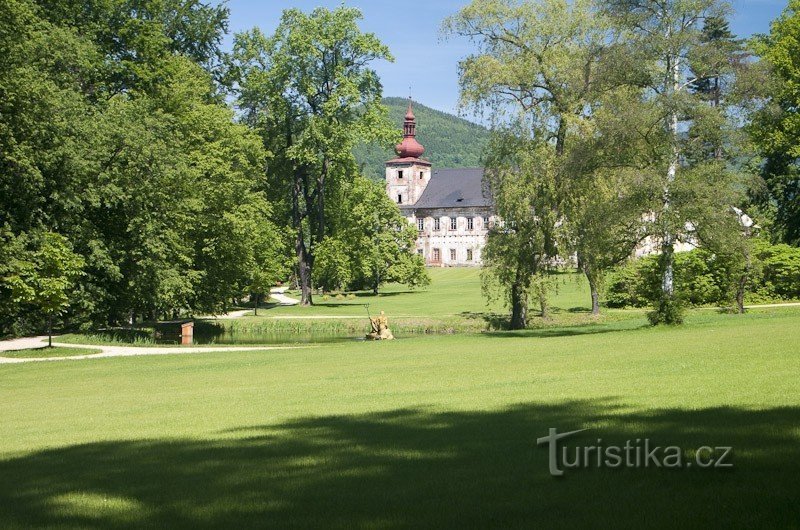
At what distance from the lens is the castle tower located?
118 metres

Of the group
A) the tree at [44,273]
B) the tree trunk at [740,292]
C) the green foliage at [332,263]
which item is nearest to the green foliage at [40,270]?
the tree at [44,273]

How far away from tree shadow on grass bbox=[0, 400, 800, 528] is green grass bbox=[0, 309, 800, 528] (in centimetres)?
2

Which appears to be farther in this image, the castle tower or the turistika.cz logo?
the castle tower

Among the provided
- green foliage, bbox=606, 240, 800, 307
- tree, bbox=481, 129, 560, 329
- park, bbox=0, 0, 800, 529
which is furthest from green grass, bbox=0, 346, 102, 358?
green foliage, bbox=606, 240, 800, 307

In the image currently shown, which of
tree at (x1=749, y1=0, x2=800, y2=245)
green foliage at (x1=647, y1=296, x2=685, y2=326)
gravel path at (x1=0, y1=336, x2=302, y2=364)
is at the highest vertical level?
tree at (x1=749, y1=0, x2=800, y2=245)

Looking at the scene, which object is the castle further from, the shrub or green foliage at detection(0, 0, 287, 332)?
the shrub

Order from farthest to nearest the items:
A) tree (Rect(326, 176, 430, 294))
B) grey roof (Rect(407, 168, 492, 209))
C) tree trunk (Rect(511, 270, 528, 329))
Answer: grey roof (Rect(407, 168, 492, 209)) → tree (Rect(326, 176, 430, 294)) → tree trunk (Rect(511, 270, 528, 329))

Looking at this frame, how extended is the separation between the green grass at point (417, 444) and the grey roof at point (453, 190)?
307 ft

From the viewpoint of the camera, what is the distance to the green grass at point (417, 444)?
612cm

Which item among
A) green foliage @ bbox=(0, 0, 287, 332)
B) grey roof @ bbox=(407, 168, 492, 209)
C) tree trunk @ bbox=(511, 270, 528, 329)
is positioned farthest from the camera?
grey roof @ bbox=(407, 168, 492, 209)

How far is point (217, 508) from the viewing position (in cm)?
651

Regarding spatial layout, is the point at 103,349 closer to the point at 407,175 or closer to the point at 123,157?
the point at 123,157

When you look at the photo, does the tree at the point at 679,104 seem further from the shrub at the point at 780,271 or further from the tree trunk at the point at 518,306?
the shrub at the point at 780,271

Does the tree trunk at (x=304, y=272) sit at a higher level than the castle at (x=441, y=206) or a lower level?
lower
